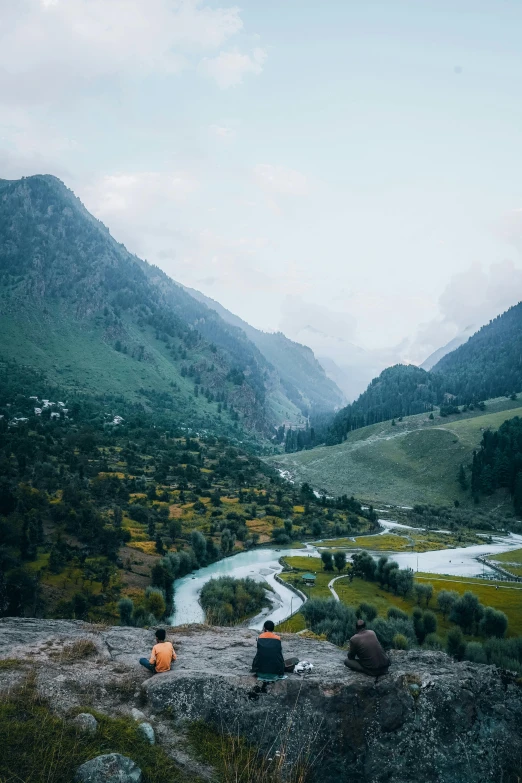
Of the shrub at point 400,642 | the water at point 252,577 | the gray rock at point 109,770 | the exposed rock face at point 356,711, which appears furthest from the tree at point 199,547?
the gray rock at point 109,770

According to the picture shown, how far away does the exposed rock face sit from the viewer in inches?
374

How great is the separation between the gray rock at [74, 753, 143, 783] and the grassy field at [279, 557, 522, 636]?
1617 inches

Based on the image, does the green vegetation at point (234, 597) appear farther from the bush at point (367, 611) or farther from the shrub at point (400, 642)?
the shrub at point (400, 642)

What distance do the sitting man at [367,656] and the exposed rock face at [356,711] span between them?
291 millimetres

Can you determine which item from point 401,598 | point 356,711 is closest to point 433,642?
point 401,598

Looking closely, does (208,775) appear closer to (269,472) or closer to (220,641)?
(220,641)

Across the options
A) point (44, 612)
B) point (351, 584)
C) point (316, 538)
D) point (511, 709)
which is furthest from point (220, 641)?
point (316, 538)

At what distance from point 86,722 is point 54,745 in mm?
779

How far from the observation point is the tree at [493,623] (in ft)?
152

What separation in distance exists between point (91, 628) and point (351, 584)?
55.2 meters

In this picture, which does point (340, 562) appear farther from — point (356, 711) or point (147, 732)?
point (147, 732)

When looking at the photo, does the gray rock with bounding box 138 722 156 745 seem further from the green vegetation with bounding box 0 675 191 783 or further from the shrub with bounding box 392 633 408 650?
the shrub with bounding box 392 633 408 650

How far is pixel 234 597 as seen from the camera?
54.3m

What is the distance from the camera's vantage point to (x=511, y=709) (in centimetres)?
1034
